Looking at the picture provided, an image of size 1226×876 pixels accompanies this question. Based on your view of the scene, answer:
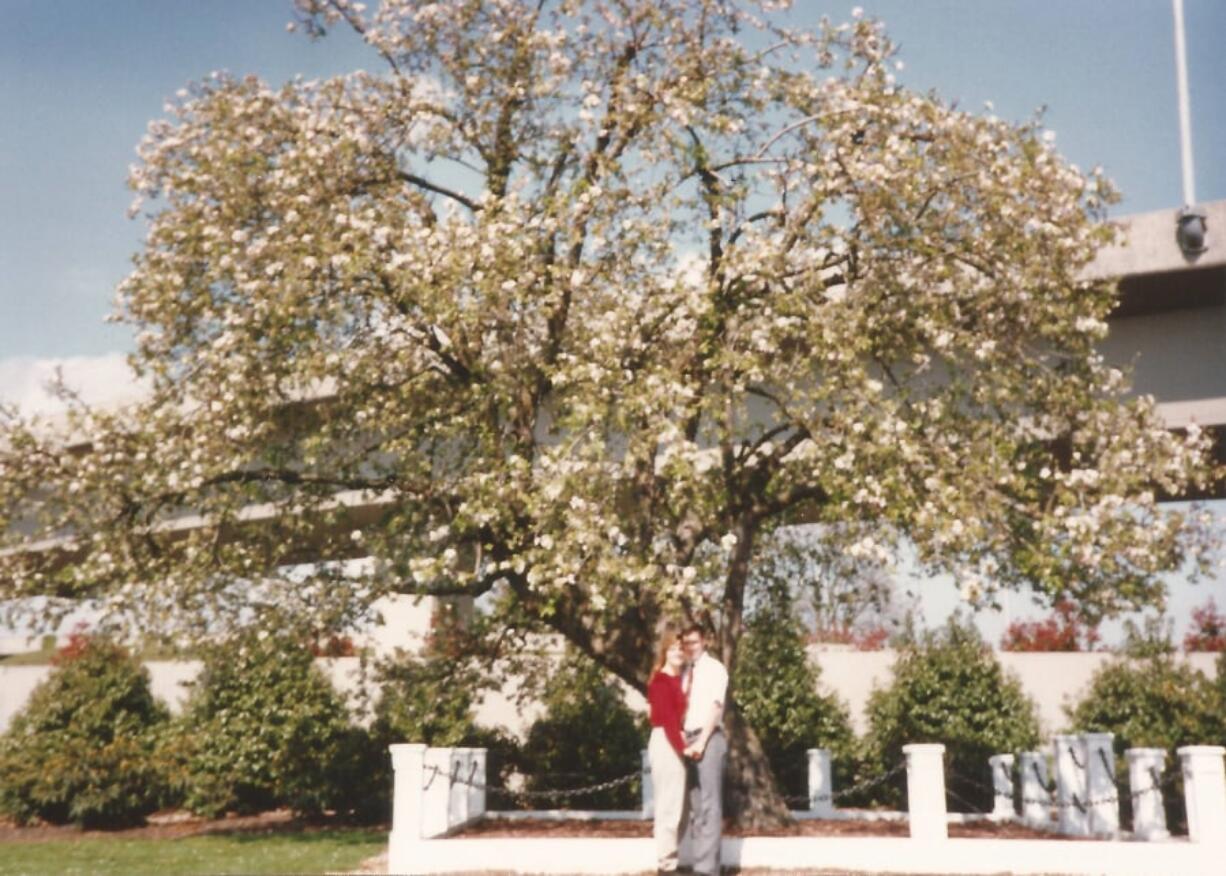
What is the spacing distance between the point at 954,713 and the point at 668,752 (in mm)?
11440

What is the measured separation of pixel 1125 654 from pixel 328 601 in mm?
14935

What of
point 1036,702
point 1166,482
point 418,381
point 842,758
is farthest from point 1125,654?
point 418,381

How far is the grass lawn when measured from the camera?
13.3 meters

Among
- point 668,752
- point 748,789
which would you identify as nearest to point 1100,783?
point 748,789

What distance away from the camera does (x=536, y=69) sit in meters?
13.7

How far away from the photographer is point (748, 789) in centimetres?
1338

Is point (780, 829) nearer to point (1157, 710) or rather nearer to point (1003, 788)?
point (1003, 788)

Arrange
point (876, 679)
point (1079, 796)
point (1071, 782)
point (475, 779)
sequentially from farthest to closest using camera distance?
1. point (876, 679)
2. point (475, 779)
3. point (1071, 782)
4. point (1079, 796)

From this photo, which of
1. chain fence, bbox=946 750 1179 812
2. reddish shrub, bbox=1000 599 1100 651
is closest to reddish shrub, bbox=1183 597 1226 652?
reddish shrub, bbox=1000 599 1100 651

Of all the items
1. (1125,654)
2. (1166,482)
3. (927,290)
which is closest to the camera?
(1166,482)

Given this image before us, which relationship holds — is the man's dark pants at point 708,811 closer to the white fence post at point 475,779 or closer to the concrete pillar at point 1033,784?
the white fence post at point 475,779

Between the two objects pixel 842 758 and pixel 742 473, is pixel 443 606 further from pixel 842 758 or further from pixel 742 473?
pixel 842 758

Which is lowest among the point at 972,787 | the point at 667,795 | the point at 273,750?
the point at 972,787

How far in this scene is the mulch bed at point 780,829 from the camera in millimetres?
13234
